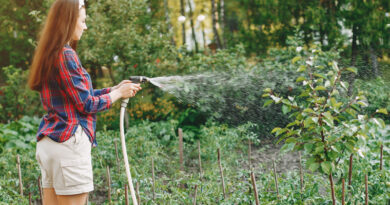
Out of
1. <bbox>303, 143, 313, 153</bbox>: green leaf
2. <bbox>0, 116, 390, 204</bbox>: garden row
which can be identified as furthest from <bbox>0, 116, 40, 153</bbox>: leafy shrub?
<bbox>303, 143, 313, 153</bbox>: green leaf

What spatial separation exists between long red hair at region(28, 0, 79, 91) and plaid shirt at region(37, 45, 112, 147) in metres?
0.04

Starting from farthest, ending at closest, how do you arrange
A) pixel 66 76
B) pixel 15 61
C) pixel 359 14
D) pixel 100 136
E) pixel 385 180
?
pixel 15 61 < pixel 359 14 < pixel 100 136 < pixel 385 180 < pixel 66 76

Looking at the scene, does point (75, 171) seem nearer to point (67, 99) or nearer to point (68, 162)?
point (68, 162)

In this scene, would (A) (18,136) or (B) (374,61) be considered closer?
(A) (18,136)

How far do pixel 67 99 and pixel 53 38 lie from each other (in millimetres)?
327

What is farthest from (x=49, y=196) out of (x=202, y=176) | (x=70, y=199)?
(x=202, y=176)

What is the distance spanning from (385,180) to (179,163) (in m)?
2.25

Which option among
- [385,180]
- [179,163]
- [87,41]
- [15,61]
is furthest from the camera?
[15,61]

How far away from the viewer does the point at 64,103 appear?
7.01 ft

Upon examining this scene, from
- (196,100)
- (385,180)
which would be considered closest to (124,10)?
(196,100)

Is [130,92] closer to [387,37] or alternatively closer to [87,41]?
[87,41]

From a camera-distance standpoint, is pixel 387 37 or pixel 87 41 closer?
pixel 87 41

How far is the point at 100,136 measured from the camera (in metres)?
4.93

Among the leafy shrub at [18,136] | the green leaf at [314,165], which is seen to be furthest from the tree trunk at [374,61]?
the leafy shrub at [18,136]
